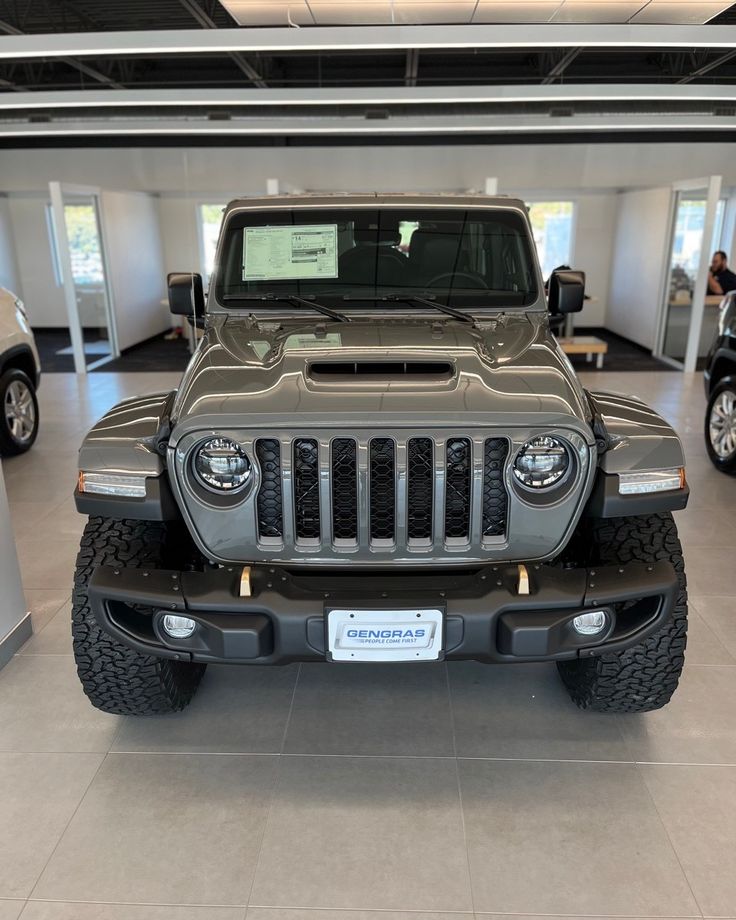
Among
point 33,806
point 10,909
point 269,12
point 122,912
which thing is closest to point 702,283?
point 269,12

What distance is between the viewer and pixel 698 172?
37.8ft

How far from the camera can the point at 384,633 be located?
2061mm

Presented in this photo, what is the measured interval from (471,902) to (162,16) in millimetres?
9280

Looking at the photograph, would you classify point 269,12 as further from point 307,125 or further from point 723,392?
point 723,392

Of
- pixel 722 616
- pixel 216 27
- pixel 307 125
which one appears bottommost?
pixel 722 616

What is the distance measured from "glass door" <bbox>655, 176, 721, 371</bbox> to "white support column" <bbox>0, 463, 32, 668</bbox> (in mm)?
8308

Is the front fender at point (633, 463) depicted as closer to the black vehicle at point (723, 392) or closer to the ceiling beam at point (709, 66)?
the black vehicle at point (723, 392)

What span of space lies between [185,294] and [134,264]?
8.55 m

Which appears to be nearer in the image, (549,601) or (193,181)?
(549,601)

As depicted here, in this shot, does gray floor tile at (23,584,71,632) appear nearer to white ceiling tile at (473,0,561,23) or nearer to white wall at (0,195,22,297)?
white ceiling tile at (473,0,561,23)

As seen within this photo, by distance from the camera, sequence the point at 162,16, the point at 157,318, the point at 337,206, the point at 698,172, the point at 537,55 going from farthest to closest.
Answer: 1. the point at 157,318
2. the point at 698,172
3. the point at 537,55
4. the point at 162,16
5. the point at 337,206

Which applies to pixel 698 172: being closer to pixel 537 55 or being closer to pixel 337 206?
pixel 537 55

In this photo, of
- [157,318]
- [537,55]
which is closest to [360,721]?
[537,55]

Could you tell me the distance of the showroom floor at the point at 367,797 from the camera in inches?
77.7
